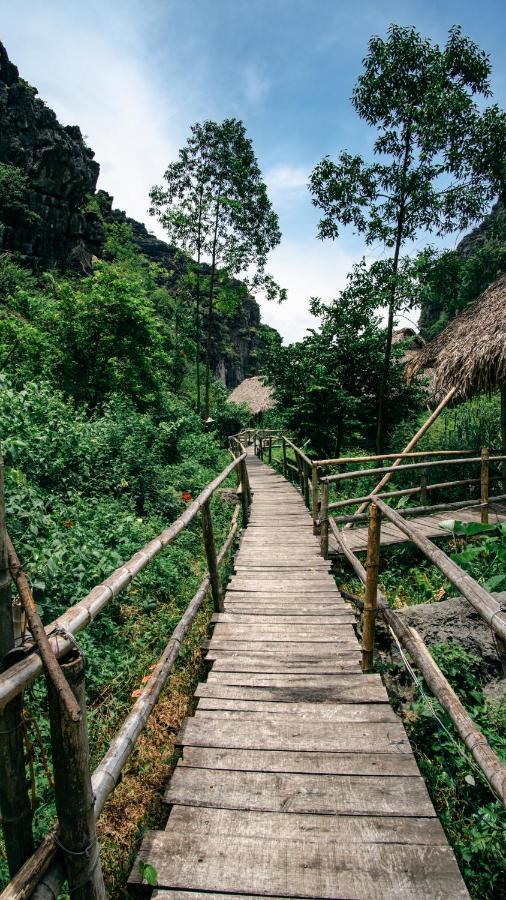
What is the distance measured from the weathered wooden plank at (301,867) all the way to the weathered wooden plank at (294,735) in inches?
20.0

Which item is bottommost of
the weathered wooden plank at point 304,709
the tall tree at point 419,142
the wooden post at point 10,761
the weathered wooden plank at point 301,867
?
the weathered wooden plank at point 304,709

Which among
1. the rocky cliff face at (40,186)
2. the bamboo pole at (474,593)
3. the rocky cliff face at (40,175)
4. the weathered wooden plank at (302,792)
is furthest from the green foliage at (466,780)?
the rocky cliff face at (40,175)

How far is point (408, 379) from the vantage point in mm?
10977

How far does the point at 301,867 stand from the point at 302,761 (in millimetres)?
516

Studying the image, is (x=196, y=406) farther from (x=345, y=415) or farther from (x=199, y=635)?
(x=199, y=635)

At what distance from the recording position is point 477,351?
804 centimetres

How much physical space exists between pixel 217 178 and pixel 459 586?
20.5 meters

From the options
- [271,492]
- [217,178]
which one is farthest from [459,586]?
[217,178]

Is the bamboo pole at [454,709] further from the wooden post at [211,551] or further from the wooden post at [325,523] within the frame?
the wooden post at [325,523]

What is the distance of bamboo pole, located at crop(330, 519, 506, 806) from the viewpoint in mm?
1338

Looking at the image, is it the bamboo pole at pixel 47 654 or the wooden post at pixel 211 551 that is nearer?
the bamboo pole at pixel 47 654

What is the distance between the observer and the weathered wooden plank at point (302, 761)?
1967mm

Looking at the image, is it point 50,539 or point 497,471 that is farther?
point 497,471

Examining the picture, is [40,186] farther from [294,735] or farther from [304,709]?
[294,735]
